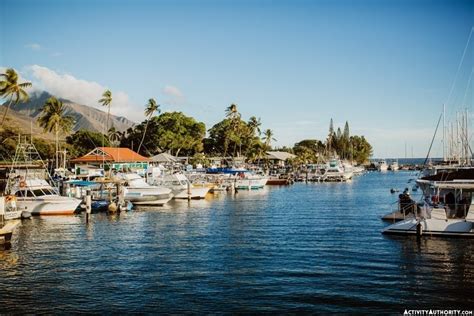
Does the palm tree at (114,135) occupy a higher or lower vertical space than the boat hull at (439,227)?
higher

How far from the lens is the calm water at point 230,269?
20.7 meters

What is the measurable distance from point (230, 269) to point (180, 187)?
143ft

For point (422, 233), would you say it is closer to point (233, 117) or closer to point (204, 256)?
point (204, 256)

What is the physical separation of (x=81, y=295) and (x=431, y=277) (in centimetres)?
1718

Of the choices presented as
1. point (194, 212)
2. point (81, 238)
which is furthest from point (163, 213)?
point (81, 238)

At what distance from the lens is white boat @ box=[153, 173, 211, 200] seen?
6881 centimetres

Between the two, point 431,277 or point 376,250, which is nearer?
point 431,277

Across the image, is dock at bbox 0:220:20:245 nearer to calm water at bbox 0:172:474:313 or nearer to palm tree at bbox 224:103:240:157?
calm water at bbox 0:172:474:313

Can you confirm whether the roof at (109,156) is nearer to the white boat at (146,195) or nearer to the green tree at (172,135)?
the green tree at (172,135)

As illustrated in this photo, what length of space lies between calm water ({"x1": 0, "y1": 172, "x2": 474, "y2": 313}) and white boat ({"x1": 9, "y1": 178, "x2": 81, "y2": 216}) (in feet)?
16.8

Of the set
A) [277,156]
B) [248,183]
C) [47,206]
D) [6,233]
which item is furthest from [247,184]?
[277,156]

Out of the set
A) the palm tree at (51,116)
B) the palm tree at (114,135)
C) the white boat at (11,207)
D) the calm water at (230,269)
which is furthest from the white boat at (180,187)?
the palm tree at (114,135)

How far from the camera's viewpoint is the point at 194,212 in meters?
53.6

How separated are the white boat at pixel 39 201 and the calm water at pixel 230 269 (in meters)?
A: 5.13
